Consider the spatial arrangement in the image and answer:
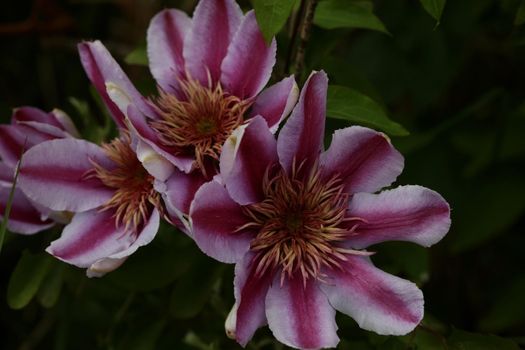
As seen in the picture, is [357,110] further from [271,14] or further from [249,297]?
[249,297]

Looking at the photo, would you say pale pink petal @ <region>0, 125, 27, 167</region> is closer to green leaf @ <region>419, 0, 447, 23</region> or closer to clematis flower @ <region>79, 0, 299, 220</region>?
clematis flower @ <region>79, 0, 299, 220</region>

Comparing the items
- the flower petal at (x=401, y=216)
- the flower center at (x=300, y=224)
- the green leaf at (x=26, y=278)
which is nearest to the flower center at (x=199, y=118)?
the flower center at (x=300, y=224)

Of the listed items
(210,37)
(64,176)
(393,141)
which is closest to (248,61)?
(210,37)

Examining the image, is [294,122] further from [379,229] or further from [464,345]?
[464,345]

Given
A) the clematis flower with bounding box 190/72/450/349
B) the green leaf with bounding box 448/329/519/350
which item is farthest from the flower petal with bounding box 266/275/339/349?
the green leaf with bounding box 448/329/519/350

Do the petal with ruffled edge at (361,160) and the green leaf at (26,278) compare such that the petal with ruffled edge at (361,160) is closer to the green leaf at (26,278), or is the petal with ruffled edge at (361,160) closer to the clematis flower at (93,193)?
the clematis flower at (93,193)
